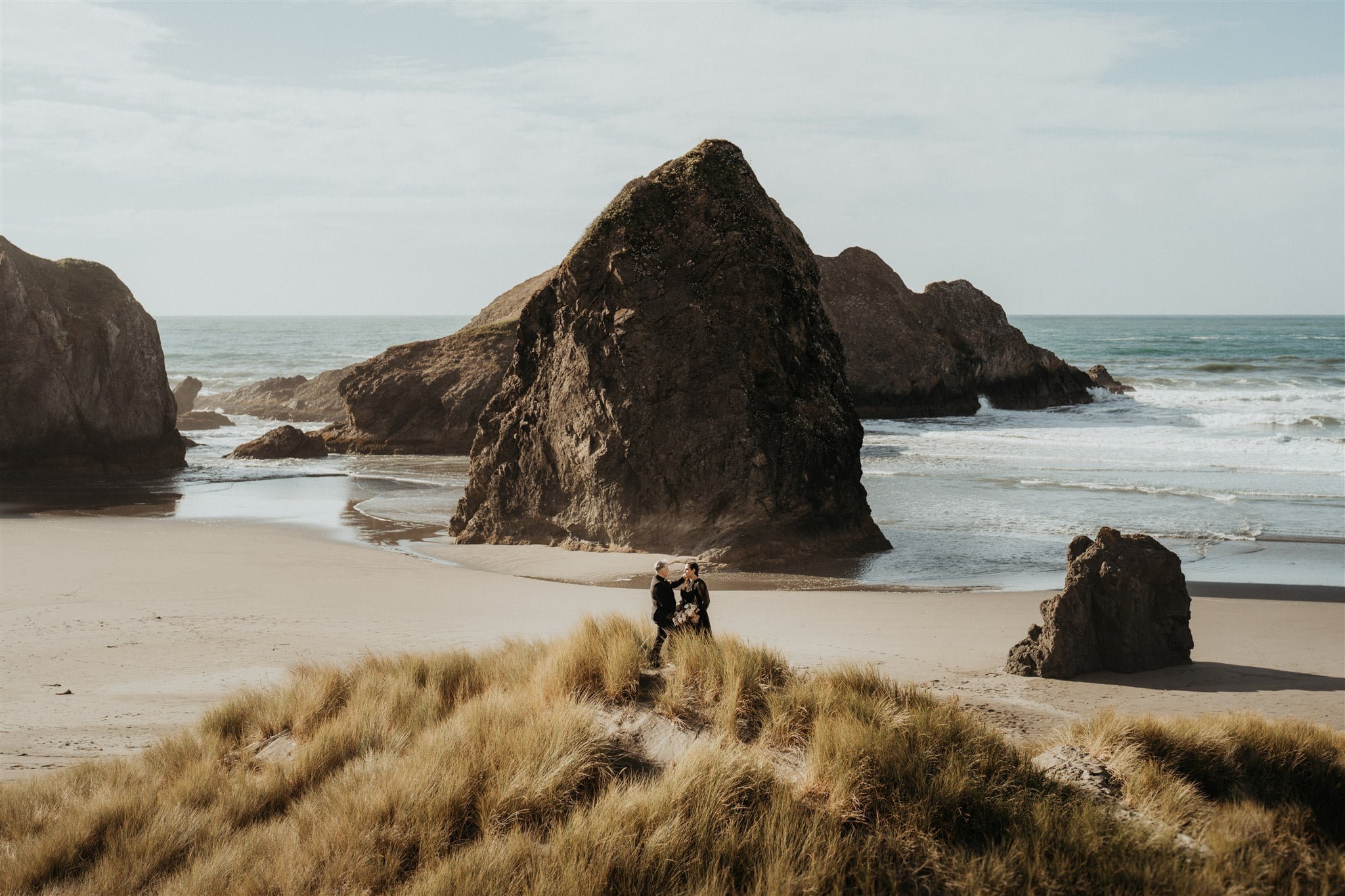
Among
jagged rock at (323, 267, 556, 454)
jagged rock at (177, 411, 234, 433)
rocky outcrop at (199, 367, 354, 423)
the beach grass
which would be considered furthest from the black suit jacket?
jagged rock at (177, 411, 234, 433)

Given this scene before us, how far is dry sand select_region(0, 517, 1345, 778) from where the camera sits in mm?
7844

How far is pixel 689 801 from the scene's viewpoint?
209 inches

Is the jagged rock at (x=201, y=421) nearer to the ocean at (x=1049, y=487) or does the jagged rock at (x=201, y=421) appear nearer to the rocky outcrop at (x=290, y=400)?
the ocean at (x=1049, y=487)

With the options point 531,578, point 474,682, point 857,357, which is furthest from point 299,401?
point 474,682

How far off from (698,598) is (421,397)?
86.5ft

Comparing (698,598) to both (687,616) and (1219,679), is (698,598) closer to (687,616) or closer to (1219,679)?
(687,616)

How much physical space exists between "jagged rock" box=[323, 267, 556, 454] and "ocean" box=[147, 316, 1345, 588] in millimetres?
1760

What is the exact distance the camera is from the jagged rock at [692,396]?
1448 centimetres

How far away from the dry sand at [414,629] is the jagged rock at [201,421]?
25627 millimetres

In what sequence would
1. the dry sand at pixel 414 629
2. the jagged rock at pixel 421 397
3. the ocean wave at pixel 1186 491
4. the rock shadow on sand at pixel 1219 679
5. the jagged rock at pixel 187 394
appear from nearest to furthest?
the dry sand at pixel 414 629, the rock shadow on sand at pixel 1219 679, the ocean wave at pixel 1186 491, the jagged rock at pixel 421 397, the jagged rock at pixel 187 394

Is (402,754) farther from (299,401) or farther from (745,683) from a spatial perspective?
(299,401)

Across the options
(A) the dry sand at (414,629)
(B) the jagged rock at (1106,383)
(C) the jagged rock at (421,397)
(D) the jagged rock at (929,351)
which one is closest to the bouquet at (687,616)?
(A) the dry sand at (414,629)

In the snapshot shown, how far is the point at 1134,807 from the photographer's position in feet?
18.2

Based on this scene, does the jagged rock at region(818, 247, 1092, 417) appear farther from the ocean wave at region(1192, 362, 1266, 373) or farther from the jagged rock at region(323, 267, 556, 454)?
the ocean wave at region(1192, 362, 1266, 373)
